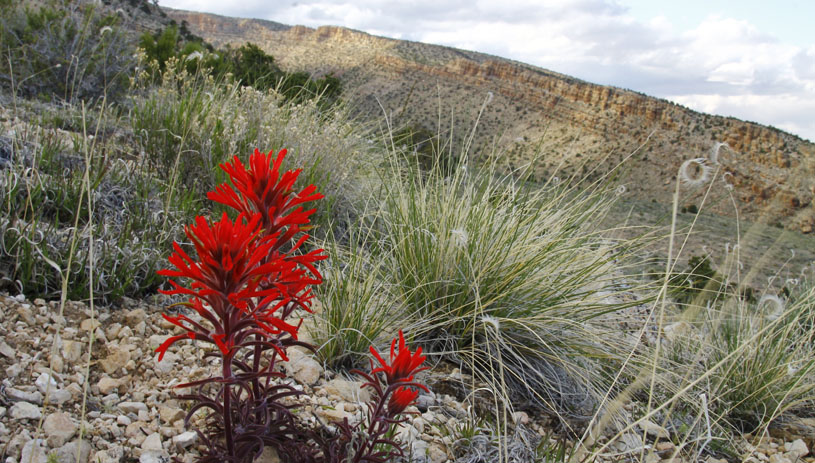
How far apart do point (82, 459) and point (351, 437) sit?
30.6 inches

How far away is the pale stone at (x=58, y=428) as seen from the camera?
146cm

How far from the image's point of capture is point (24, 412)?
1.54 meters

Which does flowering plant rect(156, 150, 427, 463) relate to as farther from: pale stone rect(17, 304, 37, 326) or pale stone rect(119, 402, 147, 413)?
pale stone rect(17, 304, 37, 326)

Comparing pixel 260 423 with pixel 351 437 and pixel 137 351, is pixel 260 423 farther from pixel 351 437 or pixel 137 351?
pixel 137 351

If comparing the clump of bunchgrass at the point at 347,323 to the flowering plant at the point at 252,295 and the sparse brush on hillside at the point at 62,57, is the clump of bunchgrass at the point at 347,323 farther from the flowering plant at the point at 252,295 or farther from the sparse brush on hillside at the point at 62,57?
the sparse brush on hillside at the point at 62,57

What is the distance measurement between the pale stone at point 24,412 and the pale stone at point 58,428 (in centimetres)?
5

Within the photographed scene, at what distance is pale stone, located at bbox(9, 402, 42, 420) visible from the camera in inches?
60.1

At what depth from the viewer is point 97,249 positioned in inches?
94.2

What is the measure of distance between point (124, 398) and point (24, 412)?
28cm

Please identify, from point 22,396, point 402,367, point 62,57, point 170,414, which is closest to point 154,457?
point 170,414

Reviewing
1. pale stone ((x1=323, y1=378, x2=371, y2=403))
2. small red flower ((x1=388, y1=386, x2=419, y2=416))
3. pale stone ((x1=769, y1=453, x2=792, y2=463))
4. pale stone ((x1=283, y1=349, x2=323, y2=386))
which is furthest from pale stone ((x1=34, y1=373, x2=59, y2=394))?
pale stone ((x1=769, y1=453, x2=792, y2=463))

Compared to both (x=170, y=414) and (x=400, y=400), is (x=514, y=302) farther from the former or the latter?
(x=170, y=414)

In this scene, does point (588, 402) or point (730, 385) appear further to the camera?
point (730, 385)

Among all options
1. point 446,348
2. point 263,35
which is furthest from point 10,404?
point 263,35
